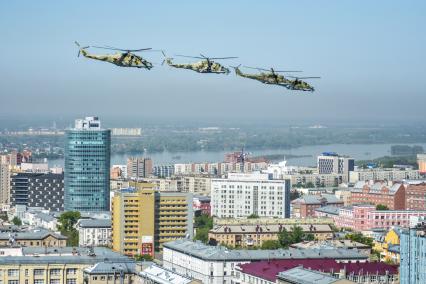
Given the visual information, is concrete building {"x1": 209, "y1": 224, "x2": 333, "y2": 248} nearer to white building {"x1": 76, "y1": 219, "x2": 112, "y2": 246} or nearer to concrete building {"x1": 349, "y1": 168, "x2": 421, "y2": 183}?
white building {"x1": 76, "y1": 219, "x2": 112, "y2": 246}

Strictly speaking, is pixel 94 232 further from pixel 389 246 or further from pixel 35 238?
pixel 389 246

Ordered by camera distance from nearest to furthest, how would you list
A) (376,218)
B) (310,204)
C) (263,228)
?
(263,228)
(376,218)
(310,204)

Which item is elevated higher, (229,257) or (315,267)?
(315,267)

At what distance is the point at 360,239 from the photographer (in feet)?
166

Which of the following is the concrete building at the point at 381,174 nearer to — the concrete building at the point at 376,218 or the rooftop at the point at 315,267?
the concrete building at the point at 376,218

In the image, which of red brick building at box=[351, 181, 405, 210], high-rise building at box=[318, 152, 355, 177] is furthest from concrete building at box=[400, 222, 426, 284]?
high-rise building at box=[318, 152, 355, 177]

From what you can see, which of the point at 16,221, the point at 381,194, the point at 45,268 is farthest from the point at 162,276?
the point at 381,194

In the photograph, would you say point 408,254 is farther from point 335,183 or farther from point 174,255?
point 335,183

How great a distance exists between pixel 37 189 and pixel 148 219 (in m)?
25.5

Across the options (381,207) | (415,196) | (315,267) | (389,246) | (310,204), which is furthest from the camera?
(310,204)

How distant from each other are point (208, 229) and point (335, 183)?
136ft

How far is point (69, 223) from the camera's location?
5972cm

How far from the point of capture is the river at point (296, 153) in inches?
5770

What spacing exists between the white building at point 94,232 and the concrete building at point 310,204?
16637 mm
